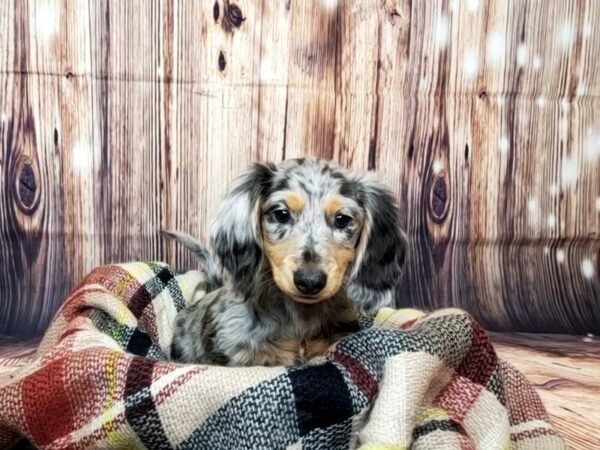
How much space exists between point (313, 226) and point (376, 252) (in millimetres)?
212

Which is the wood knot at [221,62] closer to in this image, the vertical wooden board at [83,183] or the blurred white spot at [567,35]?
the vertical wooden board at [83,183]

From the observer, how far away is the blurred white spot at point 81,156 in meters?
2.36

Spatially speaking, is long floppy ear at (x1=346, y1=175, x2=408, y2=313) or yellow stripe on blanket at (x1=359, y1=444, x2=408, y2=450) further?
long floppy ear at (x1=346, y1=175, x2=408, y2=313)

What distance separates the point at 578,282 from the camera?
259 cm

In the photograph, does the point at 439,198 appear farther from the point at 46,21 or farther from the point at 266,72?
the point at 46,21

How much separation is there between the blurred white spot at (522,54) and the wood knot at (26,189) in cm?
186

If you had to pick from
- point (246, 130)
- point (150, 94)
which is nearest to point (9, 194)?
point (150, 94)

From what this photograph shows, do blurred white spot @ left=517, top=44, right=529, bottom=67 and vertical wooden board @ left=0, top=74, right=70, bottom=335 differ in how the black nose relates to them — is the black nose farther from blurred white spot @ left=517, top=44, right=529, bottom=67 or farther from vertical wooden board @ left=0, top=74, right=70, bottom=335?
blurred white spot @ left=517, top=44, right=529, bottom=67

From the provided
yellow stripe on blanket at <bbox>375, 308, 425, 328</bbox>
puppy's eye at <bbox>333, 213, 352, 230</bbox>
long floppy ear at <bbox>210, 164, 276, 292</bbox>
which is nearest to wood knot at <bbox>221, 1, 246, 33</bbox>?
long floppy ear at <bbox>210, 164, 276, 292</bbox>

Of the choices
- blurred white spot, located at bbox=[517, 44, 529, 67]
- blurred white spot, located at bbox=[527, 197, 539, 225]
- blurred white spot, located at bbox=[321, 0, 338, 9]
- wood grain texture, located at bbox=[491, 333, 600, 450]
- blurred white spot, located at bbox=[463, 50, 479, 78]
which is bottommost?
wood grain texture, located at bbox=[491, 333, 600, 450]

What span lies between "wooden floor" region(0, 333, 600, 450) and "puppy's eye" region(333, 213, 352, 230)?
30.6 inches

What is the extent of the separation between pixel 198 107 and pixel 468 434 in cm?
153

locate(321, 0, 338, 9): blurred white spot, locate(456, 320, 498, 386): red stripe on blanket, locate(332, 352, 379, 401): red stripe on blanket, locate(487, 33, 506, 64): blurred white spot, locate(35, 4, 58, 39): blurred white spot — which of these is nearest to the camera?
locate(332, 352, 379, 401): red stripe on blanket

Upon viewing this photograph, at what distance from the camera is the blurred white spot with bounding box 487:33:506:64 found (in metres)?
2.45
